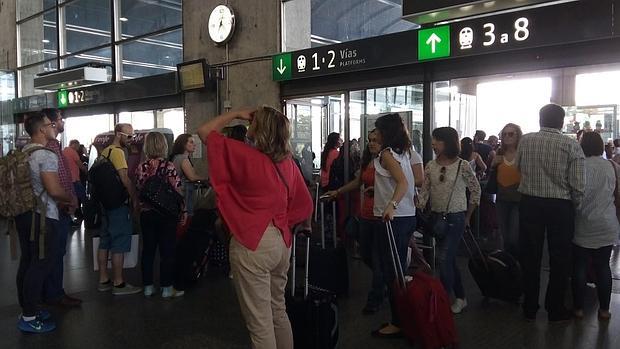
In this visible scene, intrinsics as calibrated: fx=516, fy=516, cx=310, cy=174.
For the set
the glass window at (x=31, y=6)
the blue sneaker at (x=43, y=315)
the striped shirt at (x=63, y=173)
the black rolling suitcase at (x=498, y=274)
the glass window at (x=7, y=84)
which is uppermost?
the glass window at (x=31, y=6)

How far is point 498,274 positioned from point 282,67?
4417 mm

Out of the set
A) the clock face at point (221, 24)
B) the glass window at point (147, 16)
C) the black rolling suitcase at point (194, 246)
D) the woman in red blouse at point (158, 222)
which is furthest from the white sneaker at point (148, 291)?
the glass window at point (147, 16)

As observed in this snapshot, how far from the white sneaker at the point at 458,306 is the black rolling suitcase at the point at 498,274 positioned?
31 centimetres

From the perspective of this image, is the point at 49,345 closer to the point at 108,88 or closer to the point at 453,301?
the point at 453,301

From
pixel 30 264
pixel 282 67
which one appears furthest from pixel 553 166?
pixel 282 67

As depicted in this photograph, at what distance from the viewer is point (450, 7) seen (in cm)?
462

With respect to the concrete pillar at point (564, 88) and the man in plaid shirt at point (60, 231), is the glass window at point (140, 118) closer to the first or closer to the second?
the man in plaid shirt at point (60, 231)

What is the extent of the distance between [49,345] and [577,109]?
789 centimetres

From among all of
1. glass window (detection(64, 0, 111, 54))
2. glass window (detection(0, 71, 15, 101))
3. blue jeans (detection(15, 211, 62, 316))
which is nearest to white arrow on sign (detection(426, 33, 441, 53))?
blue jeans (detection(15, 211, 62, 316))

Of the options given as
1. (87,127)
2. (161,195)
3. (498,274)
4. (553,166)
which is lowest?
(498,274)

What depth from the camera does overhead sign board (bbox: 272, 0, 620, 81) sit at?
4.67 meters

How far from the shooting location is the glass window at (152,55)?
387 inches

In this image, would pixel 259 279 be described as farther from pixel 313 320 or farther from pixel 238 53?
pixel 238 53

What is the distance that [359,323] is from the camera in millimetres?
3889
